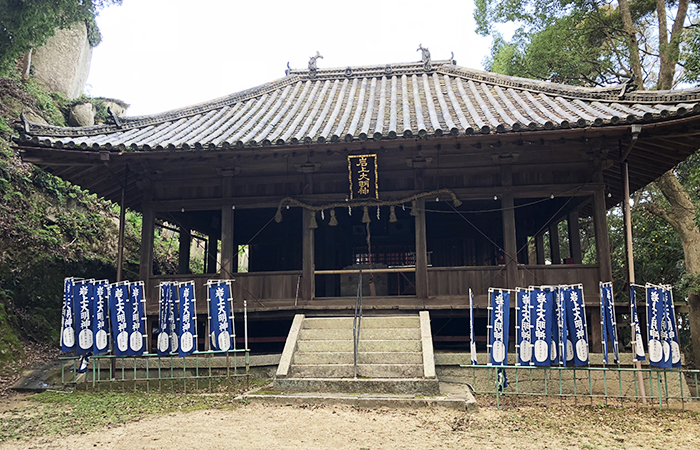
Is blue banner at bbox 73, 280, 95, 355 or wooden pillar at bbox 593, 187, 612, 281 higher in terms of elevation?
wooden pillar at bbox 593, 187, 612, 281

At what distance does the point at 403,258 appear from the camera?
51.5ft

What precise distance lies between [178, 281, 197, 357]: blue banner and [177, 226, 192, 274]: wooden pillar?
525 cm

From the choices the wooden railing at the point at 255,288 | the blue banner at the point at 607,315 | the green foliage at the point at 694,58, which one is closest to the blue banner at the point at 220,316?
the wooden railing at the point at 255,288

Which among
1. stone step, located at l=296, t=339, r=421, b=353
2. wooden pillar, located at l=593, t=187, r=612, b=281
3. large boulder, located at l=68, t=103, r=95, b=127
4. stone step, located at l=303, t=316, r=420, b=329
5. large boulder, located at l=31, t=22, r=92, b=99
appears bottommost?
stone step, located at l=296, t=339, r=421, b=353

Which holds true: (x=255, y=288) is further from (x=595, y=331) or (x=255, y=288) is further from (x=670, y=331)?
(x=670, y=331)

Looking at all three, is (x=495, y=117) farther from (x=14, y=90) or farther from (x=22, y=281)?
(x=14, y=90)

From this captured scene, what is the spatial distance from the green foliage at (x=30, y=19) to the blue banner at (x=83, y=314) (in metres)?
5.23

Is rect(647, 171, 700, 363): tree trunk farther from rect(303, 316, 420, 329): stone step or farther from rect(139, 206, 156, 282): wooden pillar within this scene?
rect(139, 206, 156, 282): wooden pillar

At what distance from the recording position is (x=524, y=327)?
8188mm

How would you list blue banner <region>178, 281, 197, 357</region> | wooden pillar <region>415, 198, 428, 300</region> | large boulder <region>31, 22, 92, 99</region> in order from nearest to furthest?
blue banner <region>178, 281, 197, 357</region>, wooden pillar <region>415, 198, 428, 300</region>, large boulder <region>31, 22, 92, 99</region>

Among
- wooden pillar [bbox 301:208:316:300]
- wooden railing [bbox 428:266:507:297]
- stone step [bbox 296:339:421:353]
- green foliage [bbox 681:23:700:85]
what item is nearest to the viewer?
stone step [bbox 296:339:421:353]

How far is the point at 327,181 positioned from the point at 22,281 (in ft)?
29.7

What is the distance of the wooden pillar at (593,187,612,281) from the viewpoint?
10.5 metres

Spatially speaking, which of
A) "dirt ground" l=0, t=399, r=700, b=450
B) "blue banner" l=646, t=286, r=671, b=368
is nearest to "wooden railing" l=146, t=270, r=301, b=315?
"dirt ground" l=0, t=399, r=700, b=450
